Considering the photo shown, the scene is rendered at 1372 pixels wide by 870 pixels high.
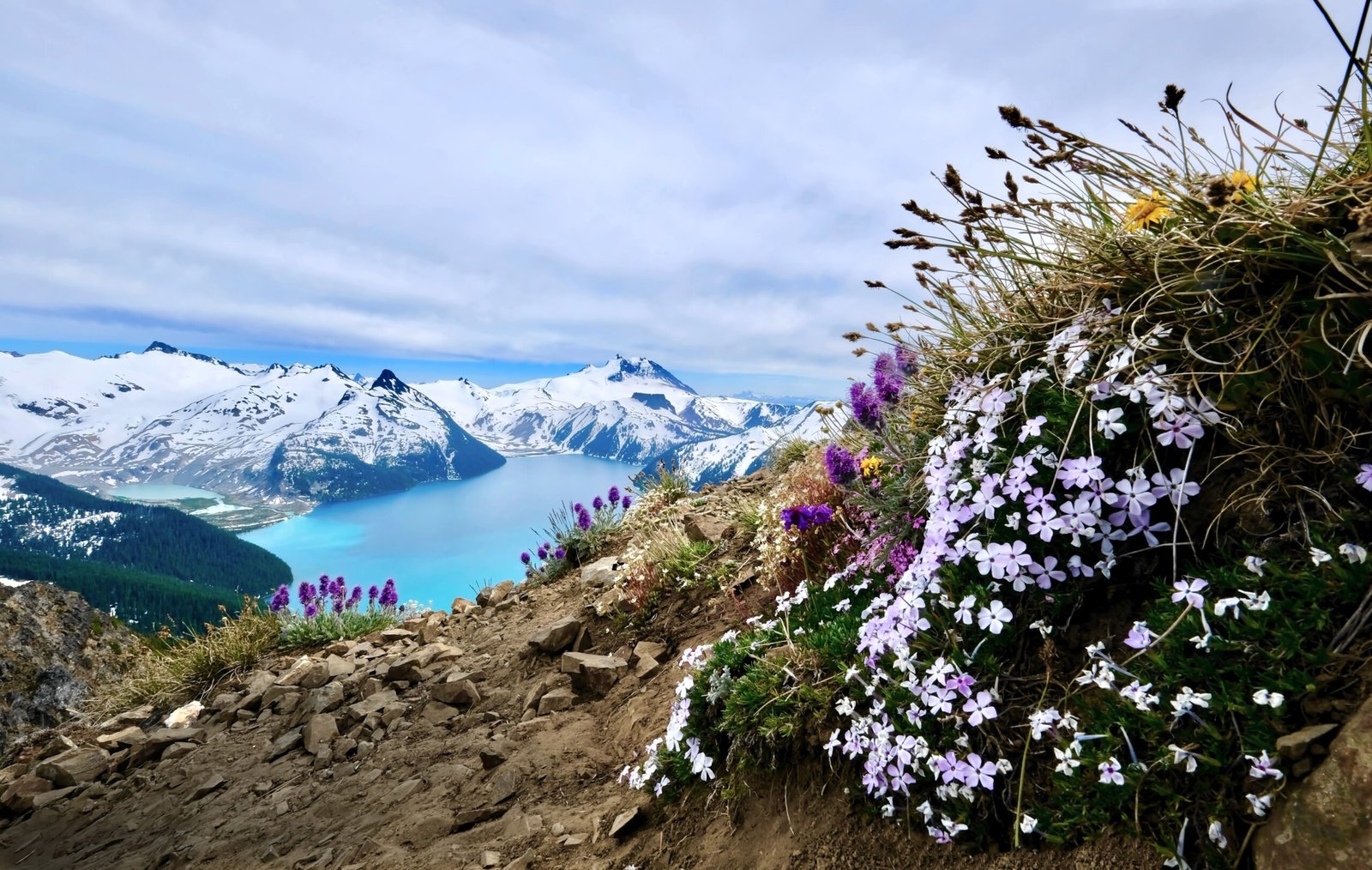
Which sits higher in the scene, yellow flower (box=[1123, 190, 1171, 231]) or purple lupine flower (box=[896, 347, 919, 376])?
yellow flower (box=[1123, 190, 1171, 231])

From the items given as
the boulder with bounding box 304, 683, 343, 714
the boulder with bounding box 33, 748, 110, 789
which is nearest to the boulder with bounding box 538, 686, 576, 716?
the boulder with bounding box 304, 683, 343, 714

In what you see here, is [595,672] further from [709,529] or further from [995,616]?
[995,616]

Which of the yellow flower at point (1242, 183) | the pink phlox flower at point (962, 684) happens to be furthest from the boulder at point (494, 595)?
the yellow flower at point (1242, 183)

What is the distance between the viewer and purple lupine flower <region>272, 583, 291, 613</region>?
10.9 metres

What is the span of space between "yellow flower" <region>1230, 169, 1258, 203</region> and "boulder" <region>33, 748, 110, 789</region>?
1060 centimetres

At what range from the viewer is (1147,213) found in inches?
110

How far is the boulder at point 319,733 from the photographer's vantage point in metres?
5.86

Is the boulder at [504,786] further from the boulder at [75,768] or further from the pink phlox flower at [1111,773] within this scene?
the boulder at [75,768]

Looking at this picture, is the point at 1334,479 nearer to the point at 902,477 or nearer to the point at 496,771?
the point at 902,477

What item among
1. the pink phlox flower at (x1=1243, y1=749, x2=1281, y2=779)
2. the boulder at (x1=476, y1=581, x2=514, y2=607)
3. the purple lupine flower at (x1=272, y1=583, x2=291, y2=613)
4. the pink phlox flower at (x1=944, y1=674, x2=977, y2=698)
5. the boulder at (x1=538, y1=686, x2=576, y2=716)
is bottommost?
the purple lupine flower at (x1=272, y1=583, x2=291, y2=613)

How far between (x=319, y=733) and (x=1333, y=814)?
23.3 feet

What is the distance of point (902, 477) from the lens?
374cm

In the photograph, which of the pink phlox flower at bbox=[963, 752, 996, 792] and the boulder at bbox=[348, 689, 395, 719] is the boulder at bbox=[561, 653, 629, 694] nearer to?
the boulder at bbox=[348, 689, 395, 719]

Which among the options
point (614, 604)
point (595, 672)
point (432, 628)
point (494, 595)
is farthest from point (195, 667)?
point (595, 672)
